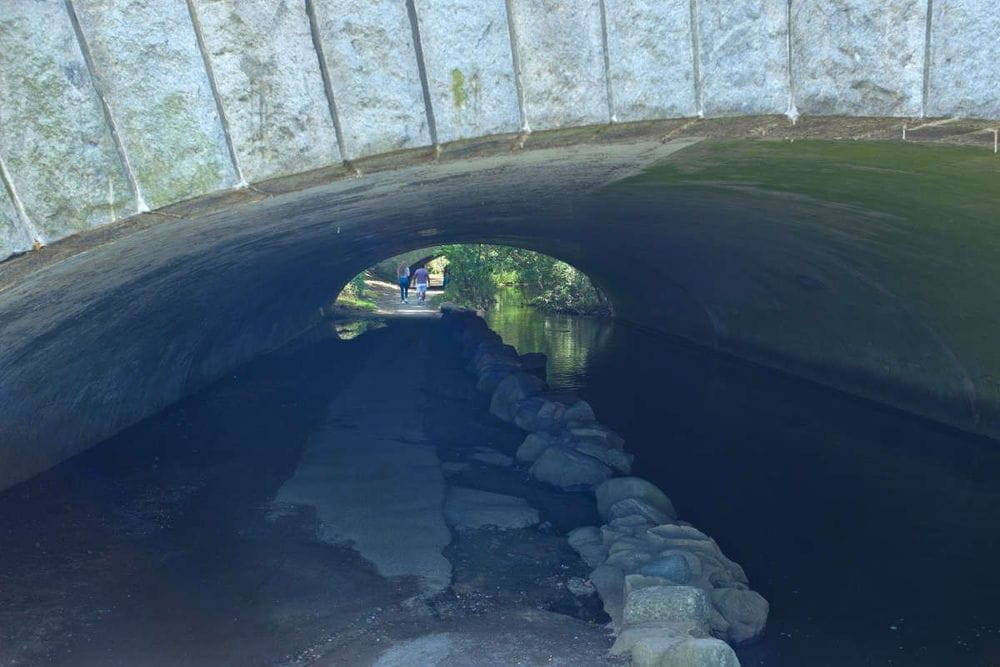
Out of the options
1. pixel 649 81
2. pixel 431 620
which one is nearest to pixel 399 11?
pixel 649 81

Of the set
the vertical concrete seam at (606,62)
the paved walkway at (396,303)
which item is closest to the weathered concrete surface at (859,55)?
the vertical concrete seam at (606,62)

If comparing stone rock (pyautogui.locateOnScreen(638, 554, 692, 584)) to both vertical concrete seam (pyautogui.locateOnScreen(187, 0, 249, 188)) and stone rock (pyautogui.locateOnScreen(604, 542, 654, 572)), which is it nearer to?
stone rock (pyautogui.locateOnScreen(604, 542, 654, 572))

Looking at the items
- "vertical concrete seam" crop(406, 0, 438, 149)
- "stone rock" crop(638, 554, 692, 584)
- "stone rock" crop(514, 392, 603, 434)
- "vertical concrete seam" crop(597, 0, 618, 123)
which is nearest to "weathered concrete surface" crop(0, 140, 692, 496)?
"vertical concrete seam" crop(406, 0, 438, 149)

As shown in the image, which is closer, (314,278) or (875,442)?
(875,442)

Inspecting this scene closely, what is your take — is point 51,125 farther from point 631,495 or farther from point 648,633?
point 631,495

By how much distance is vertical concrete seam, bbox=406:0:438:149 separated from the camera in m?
3.78

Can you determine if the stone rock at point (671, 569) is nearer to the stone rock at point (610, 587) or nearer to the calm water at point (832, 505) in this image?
the stone rock at point (610, 587)

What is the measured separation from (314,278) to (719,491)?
8.78 metres

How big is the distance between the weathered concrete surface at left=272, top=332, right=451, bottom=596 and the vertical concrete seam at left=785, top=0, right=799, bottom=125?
377 cm

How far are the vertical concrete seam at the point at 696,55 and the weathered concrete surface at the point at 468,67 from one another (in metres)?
0.86

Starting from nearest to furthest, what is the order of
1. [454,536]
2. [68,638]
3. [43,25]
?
[43,25] < [68,638] < [454,536]

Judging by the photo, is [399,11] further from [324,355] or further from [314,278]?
[324,355]

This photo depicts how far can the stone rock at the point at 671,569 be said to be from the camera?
5414 millimetres

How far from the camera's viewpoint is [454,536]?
667 cm
